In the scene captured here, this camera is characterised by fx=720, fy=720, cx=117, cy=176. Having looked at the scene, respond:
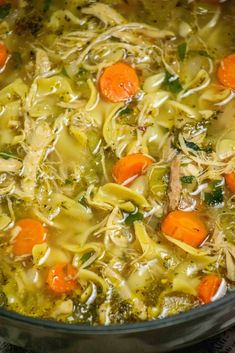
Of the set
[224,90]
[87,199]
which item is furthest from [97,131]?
[224,90]

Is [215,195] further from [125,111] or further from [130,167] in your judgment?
[125,111]

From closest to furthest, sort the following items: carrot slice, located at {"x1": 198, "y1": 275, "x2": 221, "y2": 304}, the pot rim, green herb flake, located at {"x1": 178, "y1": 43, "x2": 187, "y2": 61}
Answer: the pot rim < carrot slice, located at {"x1": 198, "y1": 275, "x2": 221, "y2": 304} < green herb flake, located at {"x1": 178, "y1": 43, "x2": 187, "y2": 61}

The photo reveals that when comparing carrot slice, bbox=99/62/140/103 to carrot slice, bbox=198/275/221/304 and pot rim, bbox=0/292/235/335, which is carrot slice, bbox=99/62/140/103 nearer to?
carrot slice, bbox=198/275/221/304

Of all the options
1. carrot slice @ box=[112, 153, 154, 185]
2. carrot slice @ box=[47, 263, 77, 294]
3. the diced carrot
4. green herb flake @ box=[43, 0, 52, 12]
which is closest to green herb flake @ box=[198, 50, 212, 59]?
the diced carrot

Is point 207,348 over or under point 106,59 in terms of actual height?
under

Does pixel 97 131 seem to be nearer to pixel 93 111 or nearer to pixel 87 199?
pixel 93 111

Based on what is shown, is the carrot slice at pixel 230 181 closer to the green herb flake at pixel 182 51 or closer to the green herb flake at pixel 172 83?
the green herb flake at pixel 172 83
